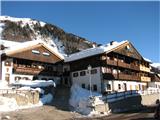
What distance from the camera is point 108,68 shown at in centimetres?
5481

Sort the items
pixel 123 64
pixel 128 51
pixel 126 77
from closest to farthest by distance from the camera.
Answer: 1. pixel 126 77
2. pixel 123 64
3. pixel 128 51

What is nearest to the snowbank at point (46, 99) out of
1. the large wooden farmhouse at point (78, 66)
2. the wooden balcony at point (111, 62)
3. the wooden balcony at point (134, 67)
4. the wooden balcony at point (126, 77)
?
the large wooden farmhouse at point (78, 66)

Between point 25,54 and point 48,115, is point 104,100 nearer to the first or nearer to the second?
point 48,115

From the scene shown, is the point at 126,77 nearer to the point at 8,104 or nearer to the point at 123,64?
the point at 123,64

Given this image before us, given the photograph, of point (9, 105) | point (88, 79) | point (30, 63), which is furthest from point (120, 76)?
point (9, 105)

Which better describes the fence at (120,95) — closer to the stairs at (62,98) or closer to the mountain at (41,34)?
the stairs at (62,98)

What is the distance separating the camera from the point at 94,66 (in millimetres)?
54344

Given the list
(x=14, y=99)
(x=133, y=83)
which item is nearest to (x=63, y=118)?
(x=14, y=99)

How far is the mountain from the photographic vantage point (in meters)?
156

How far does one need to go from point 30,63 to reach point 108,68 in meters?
14.2

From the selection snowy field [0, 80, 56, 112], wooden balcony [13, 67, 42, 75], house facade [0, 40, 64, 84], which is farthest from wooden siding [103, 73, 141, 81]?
wooden balcony [13, 67, 42, 75]

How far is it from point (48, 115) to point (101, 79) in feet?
64.7

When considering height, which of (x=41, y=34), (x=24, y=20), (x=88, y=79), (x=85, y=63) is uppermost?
(x=24, y=20)

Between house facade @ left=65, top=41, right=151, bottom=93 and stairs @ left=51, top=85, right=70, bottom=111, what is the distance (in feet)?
15.6
